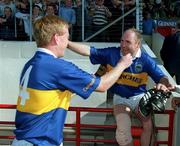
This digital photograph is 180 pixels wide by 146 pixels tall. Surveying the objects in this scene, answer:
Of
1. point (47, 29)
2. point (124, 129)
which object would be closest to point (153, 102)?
point (124, 129)

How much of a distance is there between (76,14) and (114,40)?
1.21 meters

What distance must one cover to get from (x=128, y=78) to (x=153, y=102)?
1.97 feet

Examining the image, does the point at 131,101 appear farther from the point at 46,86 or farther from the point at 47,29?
the point at 47,29

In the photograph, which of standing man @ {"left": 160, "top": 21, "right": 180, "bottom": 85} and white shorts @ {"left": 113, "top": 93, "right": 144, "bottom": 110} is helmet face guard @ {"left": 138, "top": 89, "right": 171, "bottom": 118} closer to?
white shorts @ {"left": 113, "top": 93, "right": 144, "bottom": 110}

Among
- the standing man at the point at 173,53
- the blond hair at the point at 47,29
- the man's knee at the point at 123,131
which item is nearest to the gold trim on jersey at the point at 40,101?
the blond hair at the point at 47,29

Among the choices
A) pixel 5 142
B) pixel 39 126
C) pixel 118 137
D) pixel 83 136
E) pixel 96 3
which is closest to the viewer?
pixel 39 126

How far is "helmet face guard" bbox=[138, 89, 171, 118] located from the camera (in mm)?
4199

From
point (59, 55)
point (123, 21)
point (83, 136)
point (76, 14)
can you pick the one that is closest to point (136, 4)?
point (123, 21)

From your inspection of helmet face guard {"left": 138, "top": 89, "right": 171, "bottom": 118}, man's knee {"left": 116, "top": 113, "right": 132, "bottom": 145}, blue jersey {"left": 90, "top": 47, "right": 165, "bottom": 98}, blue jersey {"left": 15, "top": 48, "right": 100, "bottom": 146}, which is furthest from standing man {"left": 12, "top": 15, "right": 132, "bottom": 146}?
blue jersey {"left": 90, "top": 47, "right": 165, "bottom": 98}

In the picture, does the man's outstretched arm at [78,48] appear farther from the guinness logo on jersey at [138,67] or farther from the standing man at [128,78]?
the guinness logo on jersey at [138,67]

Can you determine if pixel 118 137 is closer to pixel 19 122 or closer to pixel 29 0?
pixel 19 122

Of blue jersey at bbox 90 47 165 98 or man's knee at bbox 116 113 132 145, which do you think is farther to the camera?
blue jersey at bbox 90 47 165 98

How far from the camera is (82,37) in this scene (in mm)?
12539

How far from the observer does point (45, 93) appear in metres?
3.32
